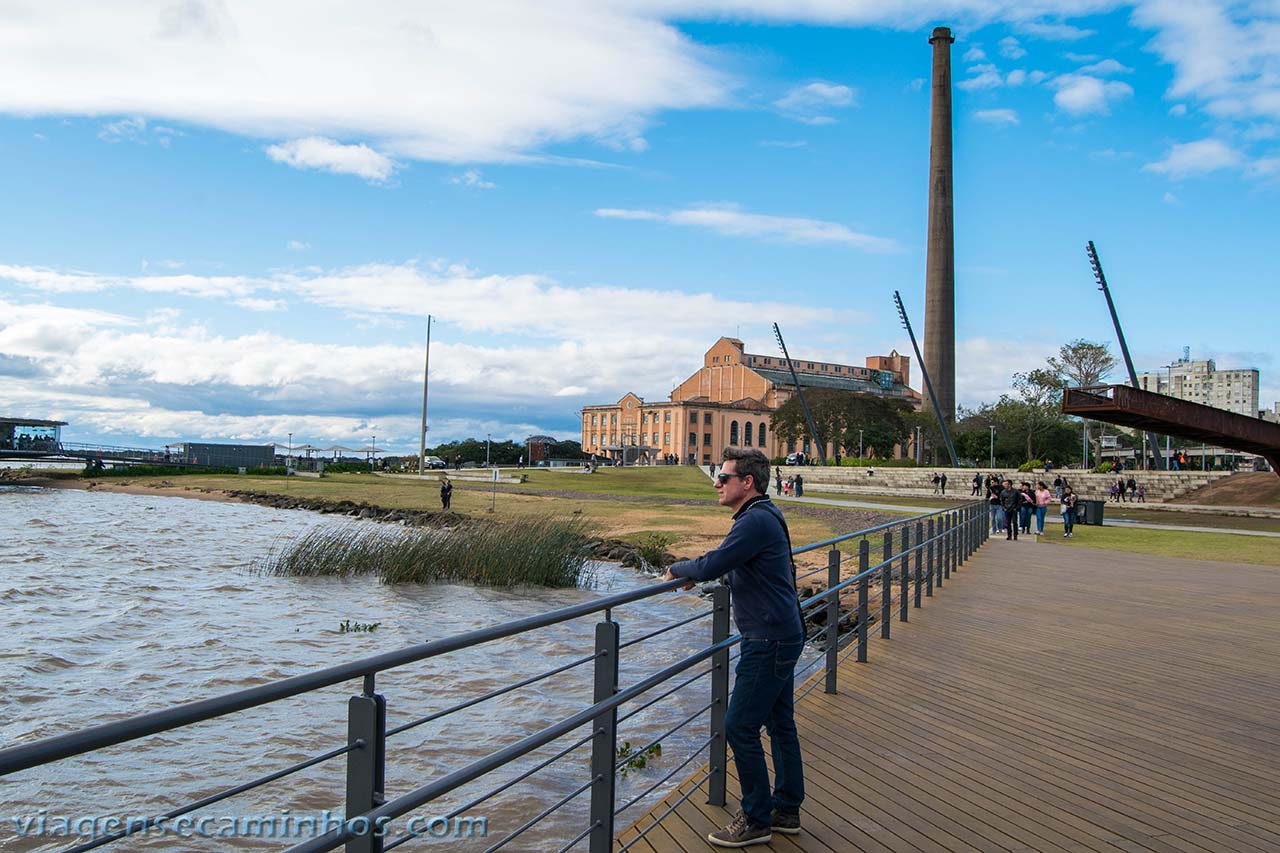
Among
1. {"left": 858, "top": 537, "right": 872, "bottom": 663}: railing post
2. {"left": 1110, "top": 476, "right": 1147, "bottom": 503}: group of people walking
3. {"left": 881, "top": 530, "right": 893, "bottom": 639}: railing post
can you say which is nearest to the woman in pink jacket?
{"left": 881, "top": 530, "right": 893, "bottom": 639}: railing post

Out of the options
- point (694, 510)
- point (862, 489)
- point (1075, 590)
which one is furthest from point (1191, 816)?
point (862, 489)

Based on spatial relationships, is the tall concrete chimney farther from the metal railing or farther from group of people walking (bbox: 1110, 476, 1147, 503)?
the metal railing

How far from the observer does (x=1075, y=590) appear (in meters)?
14.7

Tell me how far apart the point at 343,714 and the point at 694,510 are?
31.9 metres

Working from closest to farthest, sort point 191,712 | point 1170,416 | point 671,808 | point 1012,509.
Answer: point 191,712 < point 671,808 < point 1012,509 < point 1170,416

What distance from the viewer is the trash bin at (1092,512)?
103 ft

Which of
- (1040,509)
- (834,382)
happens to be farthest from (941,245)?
(834,382)

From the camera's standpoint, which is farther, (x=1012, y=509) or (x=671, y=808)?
(x=1012, y=509)

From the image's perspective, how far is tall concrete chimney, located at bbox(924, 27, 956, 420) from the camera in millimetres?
74312

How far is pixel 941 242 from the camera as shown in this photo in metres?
75.7

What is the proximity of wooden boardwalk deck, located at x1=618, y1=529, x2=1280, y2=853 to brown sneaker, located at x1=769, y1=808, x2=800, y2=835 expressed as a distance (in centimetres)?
7

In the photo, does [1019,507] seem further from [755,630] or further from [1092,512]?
[755,630]

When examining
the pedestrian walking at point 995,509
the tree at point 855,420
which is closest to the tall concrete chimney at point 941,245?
the tree at point 855,420

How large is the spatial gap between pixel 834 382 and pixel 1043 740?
135245 mm
